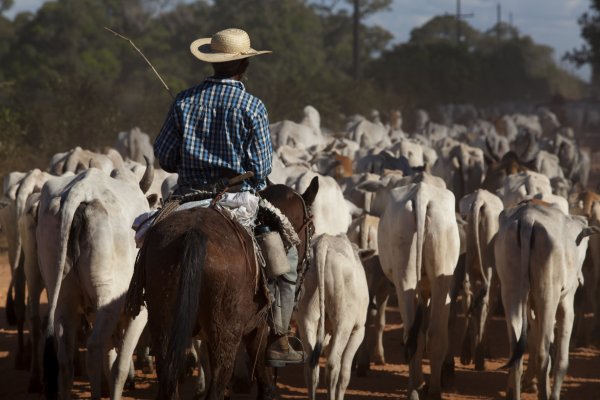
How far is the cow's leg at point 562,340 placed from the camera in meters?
9.43

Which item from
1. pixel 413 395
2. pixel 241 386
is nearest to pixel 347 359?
pixel 413 395

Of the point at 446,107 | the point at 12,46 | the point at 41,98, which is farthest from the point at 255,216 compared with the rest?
the point at 446,107

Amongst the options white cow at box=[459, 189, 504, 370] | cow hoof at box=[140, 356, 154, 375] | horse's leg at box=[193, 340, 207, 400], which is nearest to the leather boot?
horse's leg at box=[193, 340, 207, 400]

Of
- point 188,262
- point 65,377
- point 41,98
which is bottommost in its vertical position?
point 65,377

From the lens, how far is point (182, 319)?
568 centimetres

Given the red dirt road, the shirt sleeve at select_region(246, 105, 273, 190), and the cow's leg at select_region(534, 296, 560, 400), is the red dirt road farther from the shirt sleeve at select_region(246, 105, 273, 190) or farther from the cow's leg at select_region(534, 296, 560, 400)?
the shirt sleeve at select_region(246, 105, 273, 190)

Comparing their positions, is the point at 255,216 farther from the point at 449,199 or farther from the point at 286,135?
the point at 286,135

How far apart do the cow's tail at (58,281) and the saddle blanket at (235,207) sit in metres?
1.18

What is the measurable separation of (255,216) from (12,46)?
39.7 metres

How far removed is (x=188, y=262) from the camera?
5711 mm

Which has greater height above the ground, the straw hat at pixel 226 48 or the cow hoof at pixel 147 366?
the straw hat at pixel 226 48

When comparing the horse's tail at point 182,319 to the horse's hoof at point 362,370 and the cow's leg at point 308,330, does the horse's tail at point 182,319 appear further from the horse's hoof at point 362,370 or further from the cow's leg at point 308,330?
the horse's hoof at point 362,370

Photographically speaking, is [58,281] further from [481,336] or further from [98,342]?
[481,336]

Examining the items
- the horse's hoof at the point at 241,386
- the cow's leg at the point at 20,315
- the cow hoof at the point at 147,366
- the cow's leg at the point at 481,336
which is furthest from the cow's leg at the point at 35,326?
the cow's leg at the point at 481,336
